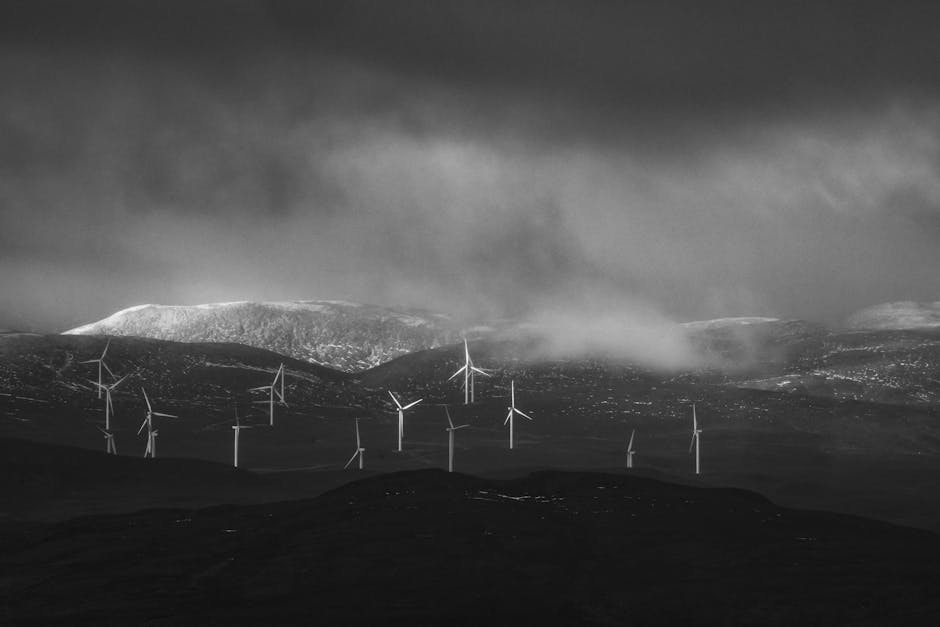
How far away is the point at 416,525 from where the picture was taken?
164500 millimetres

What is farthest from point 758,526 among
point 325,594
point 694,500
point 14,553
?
point 14,553

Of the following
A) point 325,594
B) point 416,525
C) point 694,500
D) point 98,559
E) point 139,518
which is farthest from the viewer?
point 694,500

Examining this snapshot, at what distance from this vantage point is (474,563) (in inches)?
5487

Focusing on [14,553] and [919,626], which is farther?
[14,553]

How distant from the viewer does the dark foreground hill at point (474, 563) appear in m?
113

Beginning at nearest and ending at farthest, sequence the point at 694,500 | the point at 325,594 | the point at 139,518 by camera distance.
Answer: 1. the point at 325,594
2. the point at 139,518
3. the point at 694,500

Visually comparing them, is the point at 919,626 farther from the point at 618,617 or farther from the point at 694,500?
the point at 694,500

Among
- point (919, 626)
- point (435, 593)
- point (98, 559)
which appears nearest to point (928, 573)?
point (919, 626)

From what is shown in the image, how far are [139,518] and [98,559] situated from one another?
114 ft

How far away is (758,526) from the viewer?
170 meters

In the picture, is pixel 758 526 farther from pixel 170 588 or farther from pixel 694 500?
pixel 170 588

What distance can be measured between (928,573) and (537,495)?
74092 millimetres

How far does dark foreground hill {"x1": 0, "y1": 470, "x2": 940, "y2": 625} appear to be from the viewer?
113 meters

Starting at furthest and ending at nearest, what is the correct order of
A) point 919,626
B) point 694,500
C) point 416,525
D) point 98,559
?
point 694,500, point 416,525, point 98,559, point 919,626
